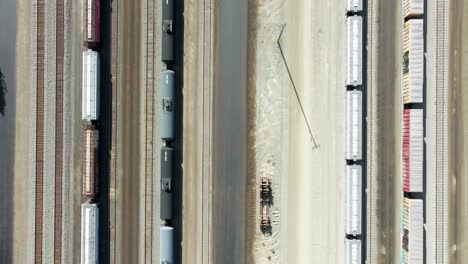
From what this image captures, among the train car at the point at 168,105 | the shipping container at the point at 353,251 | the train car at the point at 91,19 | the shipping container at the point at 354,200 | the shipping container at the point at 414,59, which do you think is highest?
the train car at the point at 91,19

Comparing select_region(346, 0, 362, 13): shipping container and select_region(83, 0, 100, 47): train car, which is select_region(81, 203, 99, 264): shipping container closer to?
select_region(83, 0, 100, 47): train car

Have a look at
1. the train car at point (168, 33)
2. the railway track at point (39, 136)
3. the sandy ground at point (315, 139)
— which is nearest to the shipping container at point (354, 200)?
the sandy ground at point (315, 139)

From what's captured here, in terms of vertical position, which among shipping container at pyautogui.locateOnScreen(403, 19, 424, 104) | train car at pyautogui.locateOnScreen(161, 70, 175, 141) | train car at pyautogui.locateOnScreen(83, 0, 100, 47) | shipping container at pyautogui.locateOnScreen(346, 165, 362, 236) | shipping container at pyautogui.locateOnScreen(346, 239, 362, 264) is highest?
train car at pyautogui.locateOnScreen(83, 0, 100, 47)

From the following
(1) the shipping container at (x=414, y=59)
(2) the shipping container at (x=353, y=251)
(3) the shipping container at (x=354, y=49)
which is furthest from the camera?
(2) the shipping container at (x=353, y=251)

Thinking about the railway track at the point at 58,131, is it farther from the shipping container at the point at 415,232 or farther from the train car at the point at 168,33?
the shipping container at the point at 415,232

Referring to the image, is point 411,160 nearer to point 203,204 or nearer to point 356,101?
point 356,101

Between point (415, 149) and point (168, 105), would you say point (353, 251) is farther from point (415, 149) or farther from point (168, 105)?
point (168, 105)

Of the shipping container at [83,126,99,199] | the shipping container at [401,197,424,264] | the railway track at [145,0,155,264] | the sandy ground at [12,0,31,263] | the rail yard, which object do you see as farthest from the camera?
the sandy ground at [12,0,31,263]

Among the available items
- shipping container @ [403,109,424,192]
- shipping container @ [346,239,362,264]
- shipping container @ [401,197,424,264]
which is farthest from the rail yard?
shipping container @ [401,197,424,264]
